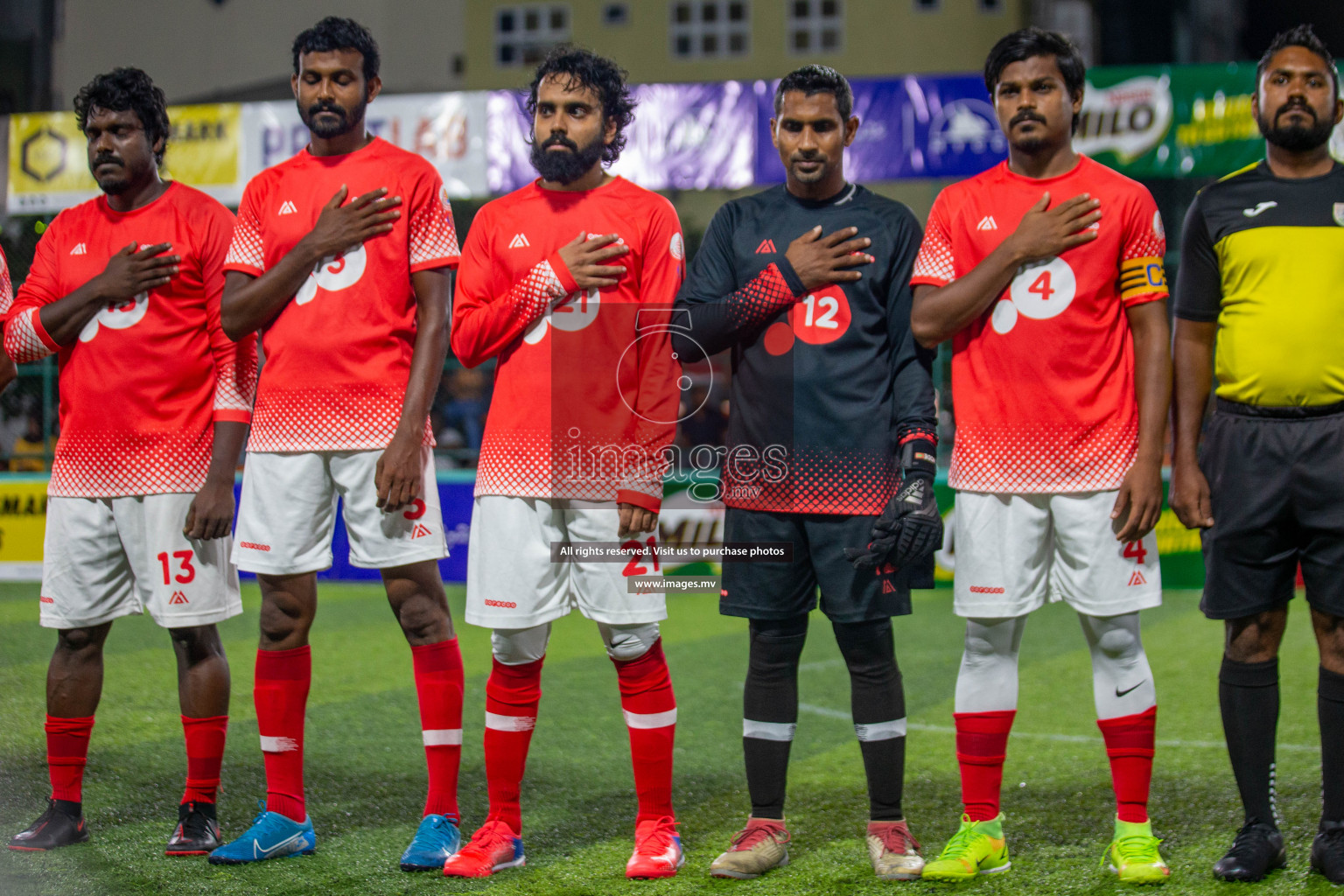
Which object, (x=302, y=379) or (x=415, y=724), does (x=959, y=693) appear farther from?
(x=415, y=724)

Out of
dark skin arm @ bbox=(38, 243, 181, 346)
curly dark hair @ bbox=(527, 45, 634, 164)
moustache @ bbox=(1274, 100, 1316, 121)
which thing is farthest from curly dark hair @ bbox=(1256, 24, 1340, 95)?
dark skin arm @ bbox=(38, 243, 181, 346)

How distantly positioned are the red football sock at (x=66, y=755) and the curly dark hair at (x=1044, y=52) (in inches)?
130

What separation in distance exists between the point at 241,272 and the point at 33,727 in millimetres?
2871

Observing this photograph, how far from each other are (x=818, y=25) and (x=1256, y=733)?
31.3m

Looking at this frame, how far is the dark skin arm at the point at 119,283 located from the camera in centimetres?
371

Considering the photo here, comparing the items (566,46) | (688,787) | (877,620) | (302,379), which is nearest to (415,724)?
(688,787)

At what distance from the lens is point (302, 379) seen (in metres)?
3.54

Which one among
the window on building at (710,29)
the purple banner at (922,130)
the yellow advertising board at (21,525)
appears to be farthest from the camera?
the window on building at (710,29)

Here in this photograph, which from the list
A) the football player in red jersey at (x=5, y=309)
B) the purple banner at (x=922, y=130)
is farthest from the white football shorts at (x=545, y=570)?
the purple banner at (x=922, y=130)

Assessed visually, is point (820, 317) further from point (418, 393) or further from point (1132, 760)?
point (1132, 760)

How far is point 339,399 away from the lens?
3.54 metres

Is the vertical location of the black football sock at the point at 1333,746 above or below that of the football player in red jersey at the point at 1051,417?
below

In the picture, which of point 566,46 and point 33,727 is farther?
point 33,727

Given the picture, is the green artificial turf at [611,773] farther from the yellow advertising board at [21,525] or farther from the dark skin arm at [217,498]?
the yellow advertising board at [21,525]
